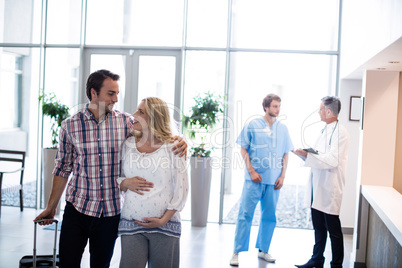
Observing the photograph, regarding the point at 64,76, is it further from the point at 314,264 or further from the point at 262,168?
the point at 314,264

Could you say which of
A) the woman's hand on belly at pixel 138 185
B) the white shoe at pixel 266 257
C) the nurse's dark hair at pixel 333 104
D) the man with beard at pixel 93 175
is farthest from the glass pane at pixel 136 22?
the woman's hand on belly at pixel 138 185

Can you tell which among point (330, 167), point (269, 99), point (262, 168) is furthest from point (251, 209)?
point (269, 99)

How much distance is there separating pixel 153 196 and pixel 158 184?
62 millimetres

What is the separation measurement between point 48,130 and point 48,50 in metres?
1.13

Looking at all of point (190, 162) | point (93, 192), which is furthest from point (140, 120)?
point (190, 162)

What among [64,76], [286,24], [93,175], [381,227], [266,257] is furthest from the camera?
[64,76]

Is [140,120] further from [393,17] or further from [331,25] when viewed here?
[331,25]

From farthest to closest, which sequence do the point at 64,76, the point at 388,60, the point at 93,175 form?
1. the point at 64,76
2. the point at 388,60
3. the point at 93,175

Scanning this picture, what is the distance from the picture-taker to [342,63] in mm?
5070

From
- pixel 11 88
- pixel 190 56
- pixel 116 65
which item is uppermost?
pixel 190 56

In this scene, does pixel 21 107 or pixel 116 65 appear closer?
pixel 116 65

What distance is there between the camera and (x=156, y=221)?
1.97m

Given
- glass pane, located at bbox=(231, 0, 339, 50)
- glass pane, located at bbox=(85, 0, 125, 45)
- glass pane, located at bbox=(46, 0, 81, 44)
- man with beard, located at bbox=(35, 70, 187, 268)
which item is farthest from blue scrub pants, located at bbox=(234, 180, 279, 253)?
glass pane, located at bbox=(46, 0, 81, 44)

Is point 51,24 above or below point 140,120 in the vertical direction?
above
